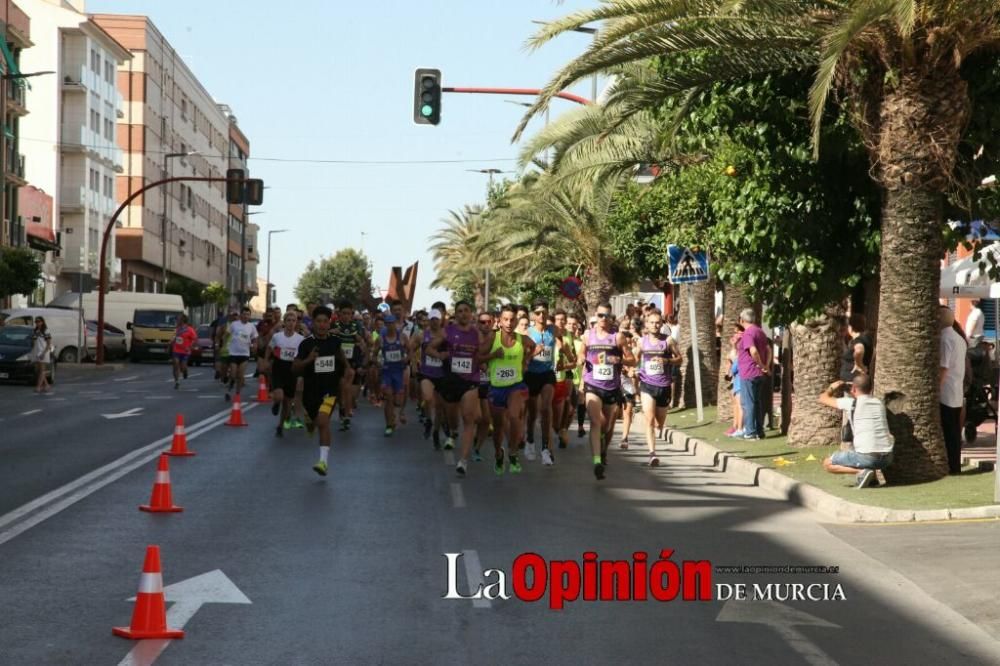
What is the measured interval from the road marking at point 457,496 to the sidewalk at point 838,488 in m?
3.14

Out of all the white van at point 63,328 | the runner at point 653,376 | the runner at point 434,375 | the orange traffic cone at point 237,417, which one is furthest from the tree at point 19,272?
the runner at point 653,376

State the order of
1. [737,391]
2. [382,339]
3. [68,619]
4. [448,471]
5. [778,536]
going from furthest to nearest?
[382,339]
[737,391]
[448,471]
[778,536]
[68,619]

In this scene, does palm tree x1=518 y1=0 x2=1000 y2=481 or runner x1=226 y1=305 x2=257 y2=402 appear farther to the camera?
runner x1=226 y1=305 x2=257 y2=402

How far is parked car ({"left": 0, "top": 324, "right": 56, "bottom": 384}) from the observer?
3775cm

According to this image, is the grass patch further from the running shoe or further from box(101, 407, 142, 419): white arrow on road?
box(101, 407, 142, 419): white arrow on road

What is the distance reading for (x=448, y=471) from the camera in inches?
653

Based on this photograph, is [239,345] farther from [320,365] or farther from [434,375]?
[320,365]

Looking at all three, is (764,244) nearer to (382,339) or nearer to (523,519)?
(523,519)

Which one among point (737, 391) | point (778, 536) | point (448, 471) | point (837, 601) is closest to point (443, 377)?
point (448, 471)

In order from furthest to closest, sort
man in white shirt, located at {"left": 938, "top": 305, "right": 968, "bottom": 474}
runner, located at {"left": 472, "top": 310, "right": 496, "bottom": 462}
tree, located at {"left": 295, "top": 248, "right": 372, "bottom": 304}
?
tree, located at {"left": 295, "top": 248, "right": 372, "bottom": 304}, runner, located at {"left": 472, "top": 310, "right": 496, "bottom": 462}, man in white shirt, located at {"left": 938, "top": 305, "right": 968, "bottom": 474}

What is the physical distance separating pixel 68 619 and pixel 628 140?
19300mm

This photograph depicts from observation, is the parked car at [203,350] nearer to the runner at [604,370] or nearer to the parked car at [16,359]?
the parked car at [16,359]

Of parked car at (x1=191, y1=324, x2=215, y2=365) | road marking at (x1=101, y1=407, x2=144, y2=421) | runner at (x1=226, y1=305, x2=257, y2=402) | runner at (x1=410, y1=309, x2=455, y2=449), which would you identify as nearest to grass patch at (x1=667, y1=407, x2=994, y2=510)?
runner at (x1=410, y1=309, x2=455, y2=449)

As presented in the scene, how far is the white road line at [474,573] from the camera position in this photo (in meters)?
8.81
